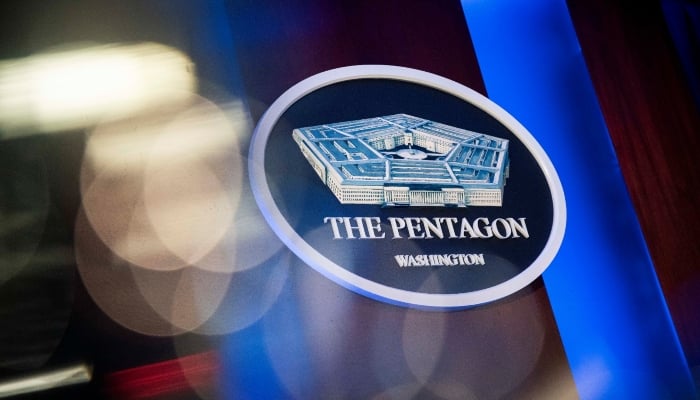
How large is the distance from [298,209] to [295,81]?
473 millimetres

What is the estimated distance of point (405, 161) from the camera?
1.78 meters

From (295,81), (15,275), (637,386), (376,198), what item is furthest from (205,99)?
(637,386)

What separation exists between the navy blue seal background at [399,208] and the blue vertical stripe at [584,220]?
0.60ft

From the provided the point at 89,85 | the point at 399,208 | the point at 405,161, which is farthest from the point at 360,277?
the point at 89,85

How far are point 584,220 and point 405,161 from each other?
0.73m

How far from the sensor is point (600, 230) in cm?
206

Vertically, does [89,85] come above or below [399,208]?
above

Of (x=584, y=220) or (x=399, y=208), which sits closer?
(x=399, y=208)

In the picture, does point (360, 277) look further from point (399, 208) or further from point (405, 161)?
point (405, 161)

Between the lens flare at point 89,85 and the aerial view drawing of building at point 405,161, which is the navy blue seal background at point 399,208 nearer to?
the aerial view drawing of building at point 405,161

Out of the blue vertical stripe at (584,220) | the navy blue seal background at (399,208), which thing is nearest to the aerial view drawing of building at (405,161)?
the navy blue seal background at (399,208)

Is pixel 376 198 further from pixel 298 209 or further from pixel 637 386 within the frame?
pixel 637 386

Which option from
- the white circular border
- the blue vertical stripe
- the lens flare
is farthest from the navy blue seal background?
the lens flare

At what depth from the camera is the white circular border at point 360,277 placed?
60.9 inches
